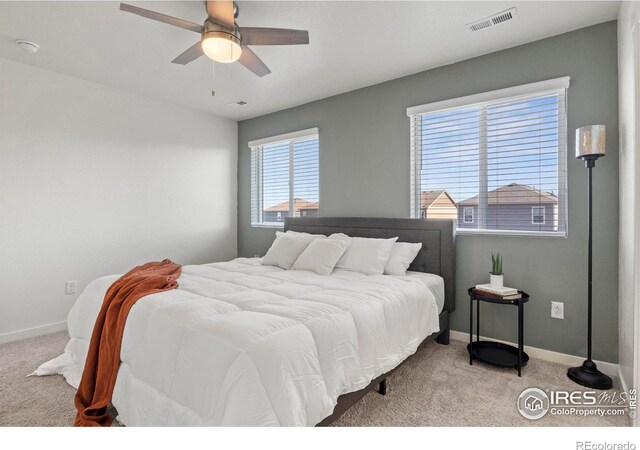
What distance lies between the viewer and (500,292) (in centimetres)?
257

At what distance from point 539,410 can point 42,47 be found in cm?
465

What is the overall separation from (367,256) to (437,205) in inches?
36.8

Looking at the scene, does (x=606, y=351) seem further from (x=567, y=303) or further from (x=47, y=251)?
(x=47, y=251)

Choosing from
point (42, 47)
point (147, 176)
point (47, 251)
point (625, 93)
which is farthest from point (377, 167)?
point (47, 251)

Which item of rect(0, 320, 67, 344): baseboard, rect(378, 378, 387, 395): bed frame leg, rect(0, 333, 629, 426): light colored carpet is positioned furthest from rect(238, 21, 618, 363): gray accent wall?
rect(0, 320, 67, 344): baseboard

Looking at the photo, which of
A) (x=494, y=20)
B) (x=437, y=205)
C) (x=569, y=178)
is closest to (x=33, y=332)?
(x=437, y=205)

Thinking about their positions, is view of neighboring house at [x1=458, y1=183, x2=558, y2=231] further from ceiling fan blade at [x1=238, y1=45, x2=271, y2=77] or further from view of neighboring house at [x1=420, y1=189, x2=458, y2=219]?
ceiling fan blade at [x1=238, y1=45, x2=271, y2=77]

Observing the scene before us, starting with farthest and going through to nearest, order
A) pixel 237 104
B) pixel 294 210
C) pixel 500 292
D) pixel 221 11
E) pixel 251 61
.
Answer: pixel 294 210 → pixel 237 104 → pixel 500 292 → pixel 251 61 → pixel 221 11

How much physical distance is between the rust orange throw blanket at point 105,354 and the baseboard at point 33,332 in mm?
1940

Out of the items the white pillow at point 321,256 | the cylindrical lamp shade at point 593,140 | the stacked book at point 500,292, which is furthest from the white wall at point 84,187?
the cylindrical lamp shade at point 593,140

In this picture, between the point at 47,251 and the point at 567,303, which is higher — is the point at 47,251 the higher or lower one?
the higher one

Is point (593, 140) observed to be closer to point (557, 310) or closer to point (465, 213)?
point (465, 213)

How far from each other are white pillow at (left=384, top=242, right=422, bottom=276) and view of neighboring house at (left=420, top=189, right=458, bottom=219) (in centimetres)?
42
